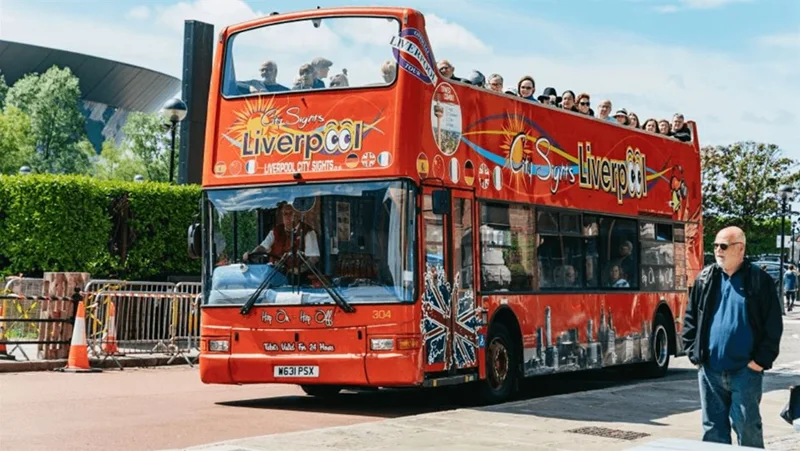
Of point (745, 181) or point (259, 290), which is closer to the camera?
point (259, 290)

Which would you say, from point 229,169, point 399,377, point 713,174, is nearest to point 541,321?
point 399,377

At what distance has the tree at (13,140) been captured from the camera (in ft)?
277

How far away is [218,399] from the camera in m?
16.0

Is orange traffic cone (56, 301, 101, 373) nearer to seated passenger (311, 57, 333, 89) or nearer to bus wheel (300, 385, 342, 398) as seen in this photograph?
bus wheel (300, 385, 342, 398)

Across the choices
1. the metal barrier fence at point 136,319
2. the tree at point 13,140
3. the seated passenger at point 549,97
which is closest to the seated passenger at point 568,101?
the seated passenger at point 549,97

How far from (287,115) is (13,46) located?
107337 millimetres

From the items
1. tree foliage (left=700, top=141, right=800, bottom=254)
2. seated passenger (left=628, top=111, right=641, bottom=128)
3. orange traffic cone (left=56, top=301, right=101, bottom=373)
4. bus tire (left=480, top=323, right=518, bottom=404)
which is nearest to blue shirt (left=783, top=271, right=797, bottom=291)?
tree foliage (left=700, top=141, right=800, bottom=254)

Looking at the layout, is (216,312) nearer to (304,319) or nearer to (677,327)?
(304,319)

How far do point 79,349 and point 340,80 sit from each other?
25.4ft

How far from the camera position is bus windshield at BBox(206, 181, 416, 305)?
546 inches

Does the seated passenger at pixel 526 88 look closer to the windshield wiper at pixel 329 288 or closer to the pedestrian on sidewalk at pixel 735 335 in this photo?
the windshield wiper at pixel 329 288

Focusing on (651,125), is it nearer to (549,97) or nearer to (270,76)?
(549,97)

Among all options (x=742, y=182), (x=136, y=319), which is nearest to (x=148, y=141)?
(x=742, y=182)

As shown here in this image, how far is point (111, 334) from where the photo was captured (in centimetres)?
2166
